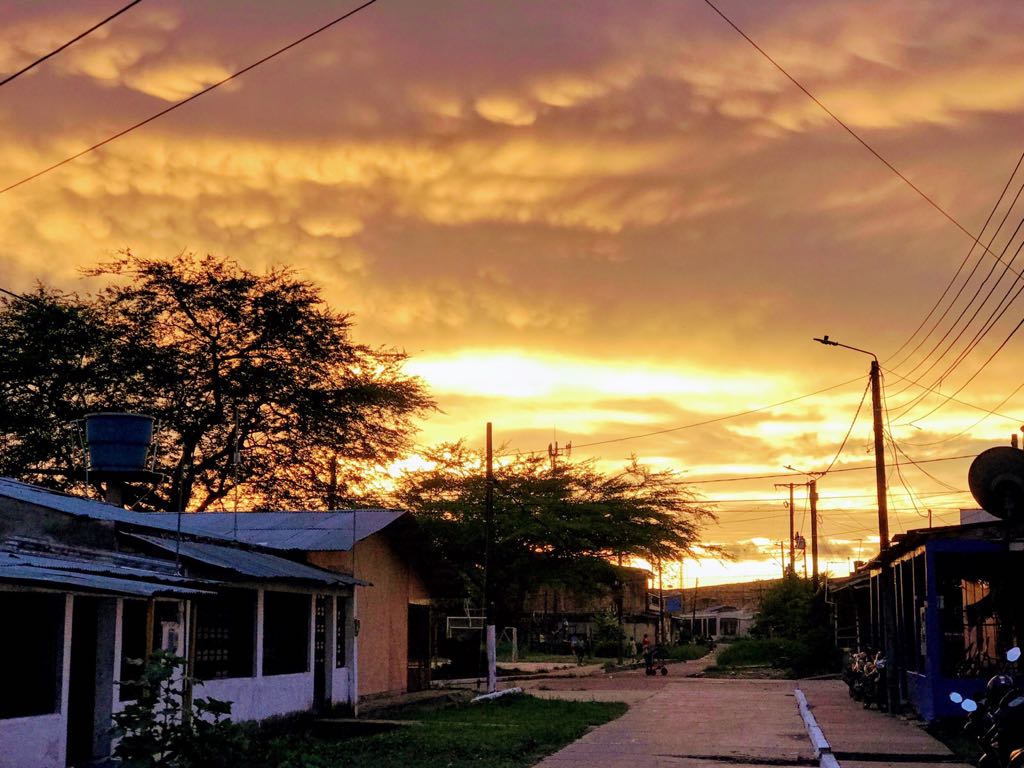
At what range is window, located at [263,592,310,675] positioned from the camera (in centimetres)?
2294

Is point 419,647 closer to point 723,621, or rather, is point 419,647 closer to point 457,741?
point 457,741

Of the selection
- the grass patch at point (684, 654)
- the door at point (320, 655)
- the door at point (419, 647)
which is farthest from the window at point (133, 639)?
the grass patch at point (684, 654)

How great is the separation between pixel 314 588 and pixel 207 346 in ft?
78.4

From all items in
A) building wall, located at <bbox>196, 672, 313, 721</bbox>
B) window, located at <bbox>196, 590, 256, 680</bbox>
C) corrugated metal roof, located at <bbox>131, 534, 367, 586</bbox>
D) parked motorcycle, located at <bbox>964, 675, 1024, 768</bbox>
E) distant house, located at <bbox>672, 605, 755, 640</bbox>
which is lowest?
distant house, located at <bbox>672, 605, 755, 640</bbox>

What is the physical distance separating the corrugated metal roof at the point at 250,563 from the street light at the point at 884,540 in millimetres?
12026

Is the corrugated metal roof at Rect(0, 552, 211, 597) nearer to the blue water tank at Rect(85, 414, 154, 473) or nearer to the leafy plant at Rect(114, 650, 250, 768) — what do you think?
the leafy plant at Rect(114, 650, 250, 768)

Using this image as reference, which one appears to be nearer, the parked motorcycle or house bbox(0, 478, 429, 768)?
the parked motorcycle

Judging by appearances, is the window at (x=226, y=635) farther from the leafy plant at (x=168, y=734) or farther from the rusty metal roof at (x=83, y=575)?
the leafy plant at (x=168, y=734)

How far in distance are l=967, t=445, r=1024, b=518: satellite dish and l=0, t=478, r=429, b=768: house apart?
10.6 metres

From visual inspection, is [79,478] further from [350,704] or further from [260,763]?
[260,763]

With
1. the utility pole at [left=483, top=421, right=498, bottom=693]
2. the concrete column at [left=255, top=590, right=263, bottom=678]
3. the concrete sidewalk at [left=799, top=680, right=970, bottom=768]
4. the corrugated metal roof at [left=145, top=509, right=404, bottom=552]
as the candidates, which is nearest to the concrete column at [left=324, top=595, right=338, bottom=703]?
the corrugated metal roof at [left=145, top=509, right=404, bottom=552]

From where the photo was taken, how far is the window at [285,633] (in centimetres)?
2294

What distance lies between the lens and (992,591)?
74.9 feet

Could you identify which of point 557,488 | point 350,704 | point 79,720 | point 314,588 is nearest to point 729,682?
point 557,488
